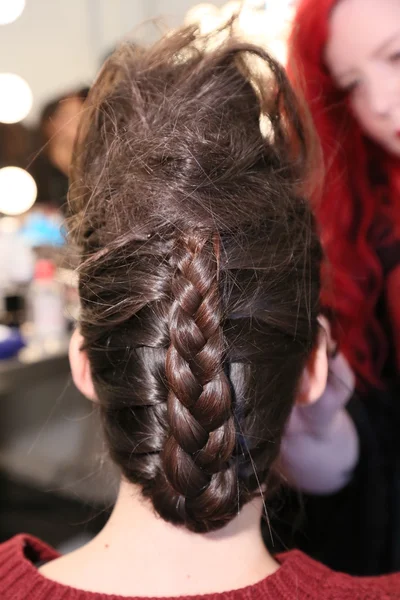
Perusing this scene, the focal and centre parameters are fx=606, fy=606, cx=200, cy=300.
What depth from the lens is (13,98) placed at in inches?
59.7

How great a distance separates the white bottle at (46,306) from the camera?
4.09 ft

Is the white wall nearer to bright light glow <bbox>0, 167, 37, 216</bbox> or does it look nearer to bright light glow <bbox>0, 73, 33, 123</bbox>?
bright light glow <bbox>0, 73, 33, 123</bbox>

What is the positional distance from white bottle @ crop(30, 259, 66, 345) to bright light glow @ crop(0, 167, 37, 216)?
270mm

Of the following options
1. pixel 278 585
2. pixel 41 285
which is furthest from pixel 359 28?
pixel 41 285

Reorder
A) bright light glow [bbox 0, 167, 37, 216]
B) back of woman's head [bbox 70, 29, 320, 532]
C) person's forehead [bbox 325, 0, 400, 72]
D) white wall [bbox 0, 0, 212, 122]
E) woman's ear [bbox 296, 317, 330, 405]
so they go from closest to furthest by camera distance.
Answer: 1. back of woman's head [bbox 70, 29, 320, 532]
2. woman's ear [bbox 296, 317, 330, 405]
3. person's forehead [bbox 325, 0, 400, 72]
4. bright light glow [bbox 0, 167, 37, 216]
5. white wall [bbox 0, 0, 212, 122]

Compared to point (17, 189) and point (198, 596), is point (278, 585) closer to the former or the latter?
point (198, 596)

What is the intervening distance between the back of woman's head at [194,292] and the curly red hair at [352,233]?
11.0 inches

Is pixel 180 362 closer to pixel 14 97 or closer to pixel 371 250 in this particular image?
pixel 371 250

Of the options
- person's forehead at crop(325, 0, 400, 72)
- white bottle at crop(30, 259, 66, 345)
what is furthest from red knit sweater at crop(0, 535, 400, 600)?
white bottle at crop(30, 259, 66, 345)

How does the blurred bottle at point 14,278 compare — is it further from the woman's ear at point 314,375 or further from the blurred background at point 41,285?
the woman's ear at point 314,375

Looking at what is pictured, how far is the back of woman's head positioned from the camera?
45 cm

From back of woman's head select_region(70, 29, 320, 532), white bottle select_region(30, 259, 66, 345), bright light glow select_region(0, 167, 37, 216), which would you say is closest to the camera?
back of woman's head select_region(70, 29, 320, 532)

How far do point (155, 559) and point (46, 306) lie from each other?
2.71ft

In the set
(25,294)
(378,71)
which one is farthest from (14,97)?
(378,71)
